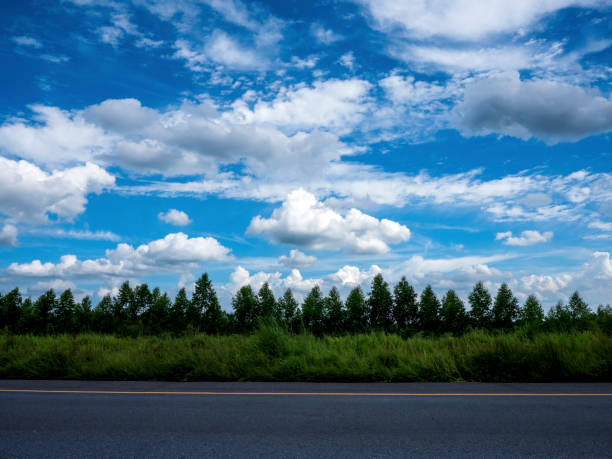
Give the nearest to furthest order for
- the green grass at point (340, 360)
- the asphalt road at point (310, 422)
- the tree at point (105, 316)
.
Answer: the asphalt road at point (310, 422)
the green grass at point (340, 360)
the tree at point (105, 316)

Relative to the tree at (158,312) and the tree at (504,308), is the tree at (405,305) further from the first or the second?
the tree at (158,312)

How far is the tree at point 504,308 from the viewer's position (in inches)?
2844

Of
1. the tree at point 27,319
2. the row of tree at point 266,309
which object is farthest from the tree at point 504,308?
the tree at point 27,319

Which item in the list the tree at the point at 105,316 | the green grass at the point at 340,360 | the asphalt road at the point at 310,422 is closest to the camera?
the asphalt road at the point at 310,422

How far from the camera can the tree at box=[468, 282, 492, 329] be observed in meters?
72.0

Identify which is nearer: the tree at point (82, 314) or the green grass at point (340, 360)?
the green grass at point (340, 360)

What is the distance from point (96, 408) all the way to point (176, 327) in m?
64.4

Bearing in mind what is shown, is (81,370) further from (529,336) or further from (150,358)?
(529,336)

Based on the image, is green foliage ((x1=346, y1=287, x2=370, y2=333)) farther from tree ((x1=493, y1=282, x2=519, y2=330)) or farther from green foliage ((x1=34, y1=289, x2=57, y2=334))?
green foliage ((x1=34, y1=289, x2=57, y2=334))

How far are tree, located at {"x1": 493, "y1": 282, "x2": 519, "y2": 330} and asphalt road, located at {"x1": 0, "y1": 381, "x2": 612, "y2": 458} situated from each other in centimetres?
7012

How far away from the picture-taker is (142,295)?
242ft

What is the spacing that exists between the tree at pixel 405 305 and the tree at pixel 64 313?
54.5 m

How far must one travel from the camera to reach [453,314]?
7306cm

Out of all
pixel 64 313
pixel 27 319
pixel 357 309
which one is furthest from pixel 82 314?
pixel 357 309
